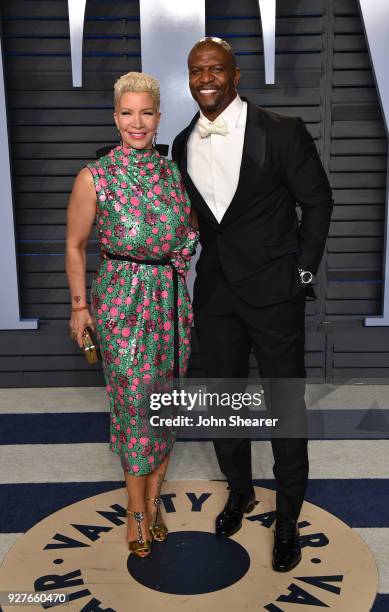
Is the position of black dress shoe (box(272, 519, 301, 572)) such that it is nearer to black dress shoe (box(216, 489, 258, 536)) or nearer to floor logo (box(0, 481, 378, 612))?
floor logo (box(0, 481, 378, 612))

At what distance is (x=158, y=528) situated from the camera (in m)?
2.19

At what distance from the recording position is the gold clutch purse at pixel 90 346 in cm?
199

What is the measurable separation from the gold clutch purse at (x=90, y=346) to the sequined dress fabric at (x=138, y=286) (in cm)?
3

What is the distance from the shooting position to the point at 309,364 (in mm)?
3736

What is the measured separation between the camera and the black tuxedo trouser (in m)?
1.98

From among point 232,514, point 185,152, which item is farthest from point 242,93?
point 232,514

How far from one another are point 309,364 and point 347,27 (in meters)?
1.82

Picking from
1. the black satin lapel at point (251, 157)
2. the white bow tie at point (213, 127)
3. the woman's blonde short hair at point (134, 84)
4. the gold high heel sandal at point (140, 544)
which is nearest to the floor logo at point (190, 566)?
the gold high heel sandal at point (140, 544)

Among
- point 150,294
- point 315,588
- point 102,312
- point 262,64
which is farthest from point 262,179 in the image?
point 262,64

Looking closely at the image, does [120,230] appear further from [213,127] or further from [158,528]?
[158,528]

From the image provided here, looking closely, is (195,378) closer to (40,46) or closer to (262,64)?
(262,64)

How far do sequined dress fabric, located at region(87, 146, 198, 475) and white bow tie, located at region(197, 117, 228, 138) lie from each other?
16cm

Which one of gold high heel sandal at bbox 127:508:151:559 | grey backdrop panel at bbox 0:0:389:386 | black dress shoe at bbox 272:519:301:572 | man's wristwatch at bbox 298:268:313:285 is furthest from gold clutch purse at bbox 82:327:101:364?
grey backdrop panel at bbox 0:0:389:386

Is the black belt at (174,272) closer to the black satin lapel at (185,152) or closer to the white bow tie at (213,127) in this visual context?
the black satin lapel at (185,152)
